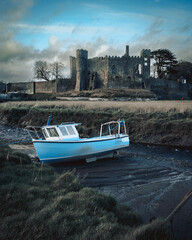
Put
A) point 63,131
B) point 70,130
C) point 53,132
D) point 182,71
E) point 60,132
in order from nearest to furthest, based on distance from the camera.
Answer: point 60,132, point 53,132, point 63,131, point 70,130, point 182,71

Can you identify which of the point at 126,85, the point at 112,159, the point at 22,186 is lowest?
the point at 112,159

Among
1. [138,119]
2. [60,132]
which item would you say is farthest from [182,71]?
[60,132]

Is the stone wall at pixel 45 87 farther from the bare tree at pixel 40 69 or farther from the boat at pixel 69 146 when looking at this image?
the boat at pixel 69 146

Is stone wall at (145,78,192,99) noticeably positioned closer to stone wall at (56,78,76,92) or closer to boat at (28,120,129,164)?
stone wall at (56,78,76,92)

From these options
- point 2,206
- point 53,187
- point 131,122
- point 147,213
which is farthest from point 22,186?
point 131,122

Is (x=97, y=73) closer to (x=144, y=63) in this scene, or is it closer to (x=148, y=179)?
(x=144, y=63)

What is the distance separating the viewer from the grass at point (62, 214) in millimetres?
4292

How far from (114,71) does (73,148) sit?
45870mm

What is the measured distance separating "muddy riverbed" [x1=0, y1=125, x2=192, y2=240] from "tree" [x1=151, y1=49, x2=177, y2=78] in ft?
177

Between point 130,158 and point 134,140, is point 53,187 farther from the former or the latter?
point 134,140

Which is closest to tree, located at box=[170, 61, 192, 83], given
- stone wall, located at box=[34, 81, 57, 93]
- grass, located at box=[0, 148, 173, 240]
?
stone wall, located at box=[34, 81, 57, 93]

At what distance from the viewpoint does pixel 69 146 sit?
12234mm

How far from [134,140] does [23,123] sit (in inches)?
548

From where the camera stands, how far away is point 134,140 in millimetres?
18891
